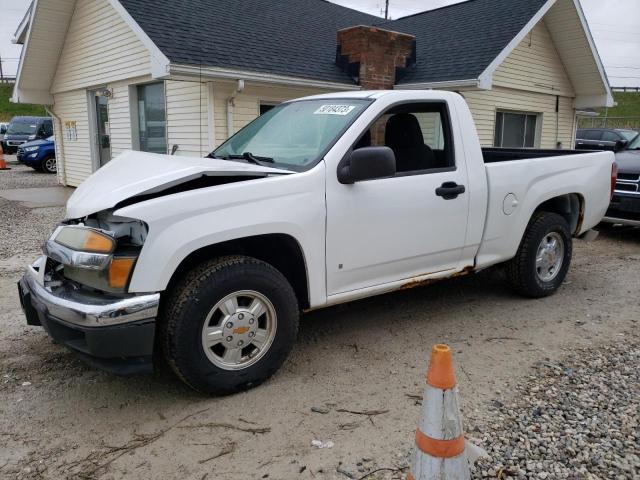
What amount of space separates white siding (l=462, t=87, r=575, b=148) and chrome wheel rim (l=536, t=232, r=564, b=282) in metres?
7.44

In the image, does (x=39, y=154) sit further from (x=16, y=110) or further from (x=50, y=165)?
(x=16, y=110)

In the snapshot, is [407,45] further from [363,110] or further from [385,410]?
[385,410]

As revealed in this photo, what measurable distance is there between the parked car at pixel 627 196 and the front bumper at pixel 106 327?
728 cm

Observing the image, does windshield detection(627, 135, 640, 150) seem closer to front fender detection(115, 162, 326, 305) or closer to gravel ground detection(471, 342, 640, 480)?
gravel ground detection(471, 342, 640, 480)

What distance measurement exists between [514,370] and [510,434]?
2.99ft

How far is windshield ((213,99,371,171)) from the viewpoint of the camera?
3.89 meters

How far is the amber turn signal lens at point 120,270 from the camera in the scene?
3.01 m

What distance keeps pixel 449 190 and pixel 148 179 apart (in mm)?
2268

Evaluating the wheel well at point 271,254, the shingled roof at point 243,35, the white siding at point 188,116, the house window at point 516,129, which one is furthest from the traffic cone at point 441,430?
the house window at point 516,129

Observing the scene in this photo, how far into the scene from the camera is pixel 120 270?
3008 millimetres

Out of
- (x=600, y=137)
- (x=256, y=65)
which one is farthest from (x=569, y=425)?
(x=600, y=137)

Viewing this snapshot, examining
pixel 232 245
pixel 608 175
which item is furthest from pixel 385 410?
pixel 608 175

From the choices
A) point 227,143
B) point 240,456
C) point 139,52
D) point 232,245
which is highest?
point 139,52

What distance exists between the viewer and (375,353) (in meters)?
4.16
